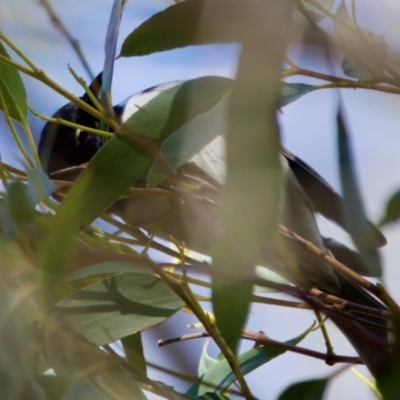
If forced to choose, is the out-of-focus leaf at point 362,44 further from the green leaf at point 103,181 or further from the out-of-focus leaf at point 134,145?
the green leaf at point 103,181

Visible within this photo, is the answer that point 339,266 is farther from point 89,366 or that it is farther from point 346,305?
point 89,366

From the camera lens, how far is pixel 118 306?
2.24 feet

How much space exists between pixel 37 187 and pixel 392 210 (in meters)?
0.30

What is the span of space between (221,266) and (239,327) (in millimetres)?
47

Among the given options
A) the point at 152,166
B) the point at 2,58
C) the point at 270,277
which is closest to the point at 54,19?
the point at 2,58

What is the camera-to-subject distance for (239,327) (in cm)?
47

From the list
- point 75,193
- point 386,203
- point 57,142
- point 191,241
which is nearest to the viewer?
point 386,203

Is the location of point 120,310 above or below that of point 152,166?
below

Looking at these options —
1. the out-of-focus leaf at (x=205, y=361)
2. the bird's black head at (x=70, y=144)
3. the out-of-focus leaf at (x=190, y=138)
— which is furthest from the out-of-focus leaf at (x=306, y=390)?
the bird's black head at (x=70, y=144)

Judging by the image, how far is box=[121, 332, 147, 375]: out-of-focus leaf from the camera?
28.9 inches

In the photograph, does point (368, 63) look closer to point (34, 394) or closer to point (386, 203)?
point (386, 203)

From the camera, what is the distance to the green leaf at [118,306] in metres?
0.64

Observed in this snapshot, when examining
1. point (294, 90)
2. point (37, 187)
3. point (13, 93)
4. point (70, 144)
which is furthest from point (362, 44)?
point (70, 144)

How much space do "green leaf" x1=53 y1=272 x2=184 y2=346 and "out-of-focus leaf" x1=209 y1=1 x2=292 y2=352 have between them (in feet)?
0.62
